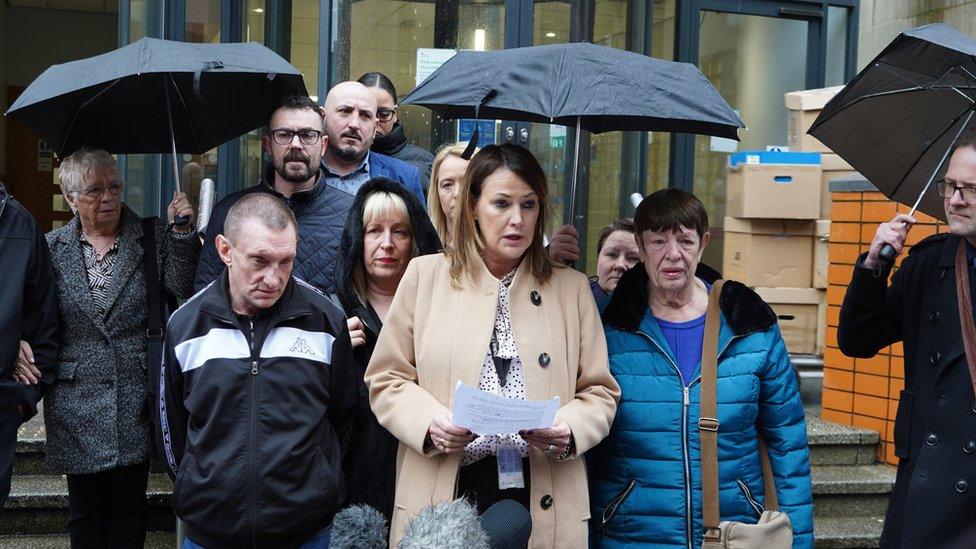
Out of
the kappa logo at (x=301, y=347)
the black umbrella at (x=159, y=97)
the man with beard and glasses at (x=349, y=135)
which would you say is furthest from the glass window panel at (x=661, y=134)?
the kappa logo at (x=301, y=347)

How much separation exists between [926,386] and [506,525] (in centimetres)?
139

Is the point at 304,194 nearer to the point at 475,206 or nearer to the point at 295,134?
the point at 295,134

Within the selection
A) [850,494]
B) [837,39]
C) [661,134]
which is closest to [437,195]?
[850,494]

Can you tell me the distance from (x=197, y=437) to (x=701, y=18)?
19.9 feet

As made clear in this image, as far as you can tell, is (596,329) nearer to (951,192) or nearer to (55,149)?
(951,192)

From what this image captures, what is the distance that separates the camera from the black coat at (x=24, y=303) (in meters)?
3.47

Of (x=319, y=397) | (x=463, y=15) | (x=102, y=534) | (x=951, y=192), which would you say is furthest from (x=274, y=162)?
(x=463, y=15)

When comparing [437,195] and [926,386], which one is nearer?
[926,386]

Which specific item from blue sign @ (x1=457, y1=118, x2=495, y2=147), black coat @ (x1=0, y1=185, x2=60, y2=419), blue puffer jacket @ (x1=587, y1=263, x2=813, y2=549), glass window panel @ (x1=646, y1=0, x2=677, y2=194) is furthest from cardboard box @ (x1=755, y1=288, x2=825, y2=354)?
black coat @ (x1=0, y1=185, x2=60, y2=419)

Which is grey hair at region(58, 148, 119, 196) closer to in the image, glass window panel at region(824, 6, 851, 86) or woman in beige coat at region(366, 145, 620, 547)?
woman in beige coat at region(366, 145, 620, 547)

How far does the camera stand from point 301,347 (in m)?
3.08

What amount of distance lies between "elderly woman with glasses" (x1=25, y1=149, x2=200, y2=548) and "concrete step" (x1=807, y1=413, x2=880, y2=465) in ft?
11.8

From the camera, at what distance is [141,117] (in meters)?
3.98

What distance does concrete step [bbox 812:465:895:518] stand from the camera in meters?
5.57
